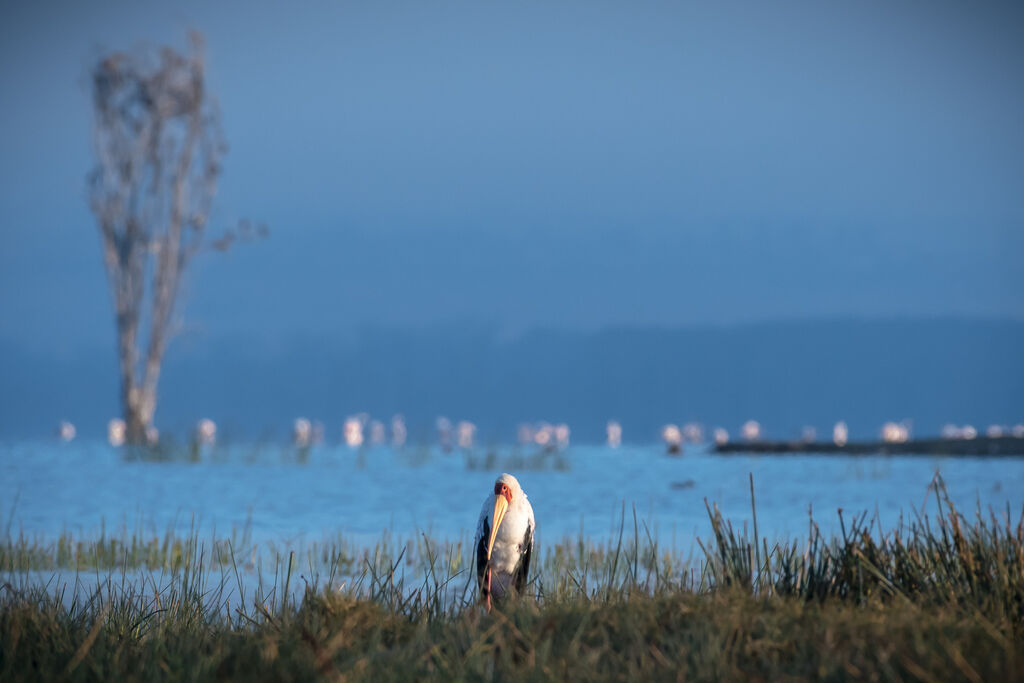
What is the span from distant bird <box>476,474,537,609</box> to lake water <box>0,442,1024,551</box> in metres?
5.89

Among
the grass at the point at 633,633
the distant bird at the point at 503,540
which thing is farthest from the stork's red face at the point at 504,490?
the grass at the point at 633,633

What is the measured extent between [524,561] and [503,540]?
0.25m

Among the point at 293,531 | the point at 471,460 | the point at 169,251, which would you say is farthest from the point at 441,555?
the point at 169,251

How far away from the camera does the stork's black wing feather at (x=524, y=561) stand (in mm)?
5316

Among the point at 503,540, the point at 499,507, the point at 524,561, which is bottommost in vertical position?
the point at 524,561

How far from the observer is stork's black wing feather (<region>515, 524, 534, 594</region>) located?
5316 mm

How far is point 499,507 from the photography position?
5.05 meters

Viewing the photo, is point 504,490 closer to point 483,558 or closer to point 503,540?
point 503,540

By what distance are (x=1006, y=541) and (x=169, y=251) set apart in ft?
71.8

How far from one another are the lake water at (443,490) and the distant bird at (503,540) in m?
5.89

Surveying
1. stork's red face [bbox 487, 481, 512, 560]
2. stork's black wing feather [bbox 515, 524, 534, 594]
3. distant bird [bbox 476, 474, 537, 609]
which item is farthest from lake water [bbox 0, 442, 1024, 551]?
stork's red face [bbox 487, 481, 512, 560]

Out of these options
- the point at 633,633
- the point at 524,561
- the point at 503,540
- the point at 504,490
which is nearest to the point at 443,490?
the point at 524,561

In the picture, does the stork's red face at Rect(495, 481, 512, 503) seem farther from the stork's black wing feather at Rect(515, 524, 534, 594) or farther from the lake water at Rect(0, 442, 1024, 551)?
the lake water at Rect(0, 442, 1024, 551)

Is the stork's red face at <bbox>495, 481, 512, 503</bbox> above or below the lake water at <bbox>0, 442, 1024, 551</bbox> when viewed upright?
above
